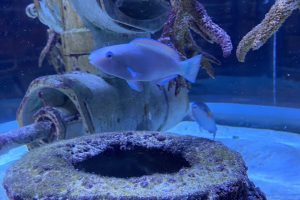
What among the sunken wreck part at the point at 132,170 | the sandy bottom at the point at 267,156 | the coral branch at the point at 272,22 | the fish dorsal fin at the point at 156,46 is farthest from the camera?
the sandy bottom at the point at 267,156

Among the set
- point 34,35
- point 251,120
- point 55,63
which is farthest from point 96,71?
point 34,35

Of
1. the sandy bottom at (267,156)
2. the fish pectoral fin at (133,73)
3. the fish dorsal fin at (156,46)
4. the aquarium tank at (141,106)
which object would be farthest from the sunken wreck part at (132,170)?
the sandy bottom at (267,156)

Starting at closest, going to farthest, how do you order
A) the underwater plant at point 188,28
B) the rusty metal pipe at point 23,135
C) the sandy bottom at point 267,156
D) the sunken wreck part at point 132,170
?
the sunken wreck part at point 132,170, the underwater plant at point 188,28, the rusty metal pipe at point 23,135, the sandy bottom at point 267,156

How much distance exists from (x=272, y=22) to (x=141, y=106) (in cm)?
166

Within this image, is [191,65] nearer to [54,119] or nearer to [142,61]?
[142,61]

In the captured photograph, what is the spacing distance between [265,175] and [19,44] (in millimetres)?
4778

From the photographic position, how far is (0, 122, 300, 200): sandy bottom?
300 cm

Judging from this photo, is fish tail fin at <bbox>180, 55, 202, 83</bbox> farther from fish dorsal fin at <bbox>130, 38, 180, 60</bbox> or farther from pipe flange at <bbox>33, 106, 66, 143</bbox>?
pipe flange at <bbox>33, 106, 66, 143</bbox>

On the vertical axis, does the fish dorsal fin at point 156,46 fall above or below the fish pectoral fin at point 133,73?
above

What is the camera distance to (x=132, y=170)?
1.91m

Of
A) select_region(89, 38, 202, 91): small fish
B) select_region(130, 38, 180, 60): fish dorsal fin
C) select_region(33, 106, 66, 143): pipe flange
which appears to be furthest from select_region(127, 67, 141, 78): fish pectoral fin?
select_region(33, 106, 66, 143): pipe flange

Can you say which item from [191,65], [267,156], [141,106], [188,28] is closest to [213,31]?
[191,65]

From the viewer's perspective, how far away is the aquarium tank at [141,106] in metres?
1.49

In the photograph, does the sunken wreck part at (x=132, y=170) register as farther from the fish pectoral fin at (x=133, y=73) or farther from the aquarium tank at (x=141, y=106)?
the fish pectoral fin at (x=133, y=73)
